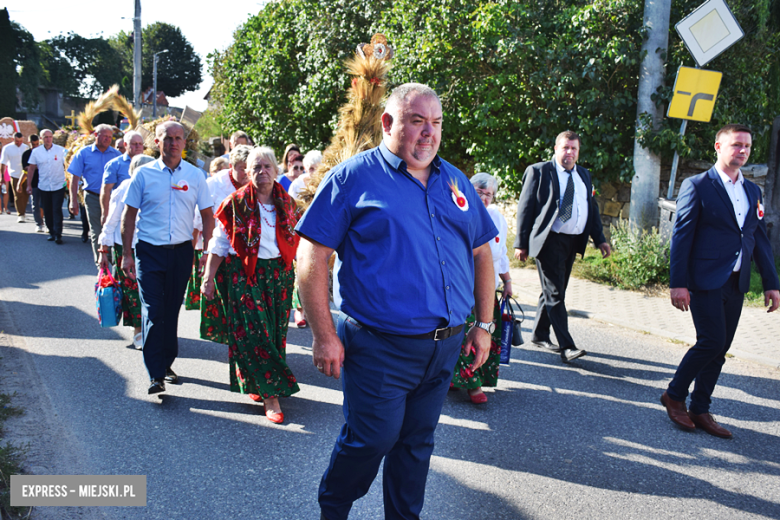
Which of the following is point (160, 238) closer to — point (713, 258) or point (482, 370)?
point (482, 370)

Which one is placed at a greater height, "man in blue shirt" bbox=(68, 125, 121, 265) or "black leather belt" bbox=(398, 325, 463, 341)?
"man in blue shirt" bbox=(68, 125, 121, 265)

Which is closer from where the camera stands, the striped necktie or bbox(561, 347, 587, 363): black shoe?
bbox(561, 347, 587, 363): black shoe

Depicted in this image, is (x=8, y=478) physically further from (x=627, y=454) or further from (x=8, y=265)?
(x=8, y=265)

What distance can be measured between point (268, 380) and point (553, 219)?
3.02 m

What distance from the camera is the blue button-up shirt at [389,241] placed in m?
2.55

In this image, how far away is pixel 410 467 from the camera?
271cm

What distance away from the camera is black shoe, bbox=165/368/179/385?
5141 millimetres

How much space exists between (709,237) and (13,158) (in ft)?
52.5

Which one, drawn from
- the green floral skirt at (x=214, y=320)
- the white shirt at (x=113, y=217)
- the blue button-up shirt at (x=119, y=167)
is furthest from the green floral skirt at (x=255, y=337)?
the blue button-up shirt at (x=119, y=167)

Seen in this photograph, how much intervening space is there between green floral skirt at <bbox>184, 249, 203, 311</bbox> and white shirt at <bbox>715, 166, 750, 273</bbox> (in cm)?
494

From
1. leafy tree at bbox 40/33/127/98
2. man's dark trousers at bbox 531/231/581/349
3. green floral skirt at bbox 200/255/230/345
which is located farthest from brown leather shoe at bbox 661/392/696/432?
leafy tree at bbox 40/33/127/98

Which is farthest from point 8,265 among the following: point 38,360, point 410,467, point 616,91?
point 616,91

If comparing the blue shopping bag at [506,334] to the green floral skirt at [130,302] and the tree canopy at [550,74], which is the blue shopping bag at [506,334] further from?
the tree canopy at [550,74]

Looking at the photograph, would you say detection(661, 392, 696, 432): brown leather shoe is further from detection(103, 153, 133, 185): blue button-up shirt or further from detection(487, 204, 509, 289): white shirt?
detection(103, 153, 133, 185): blue button-up shirt
